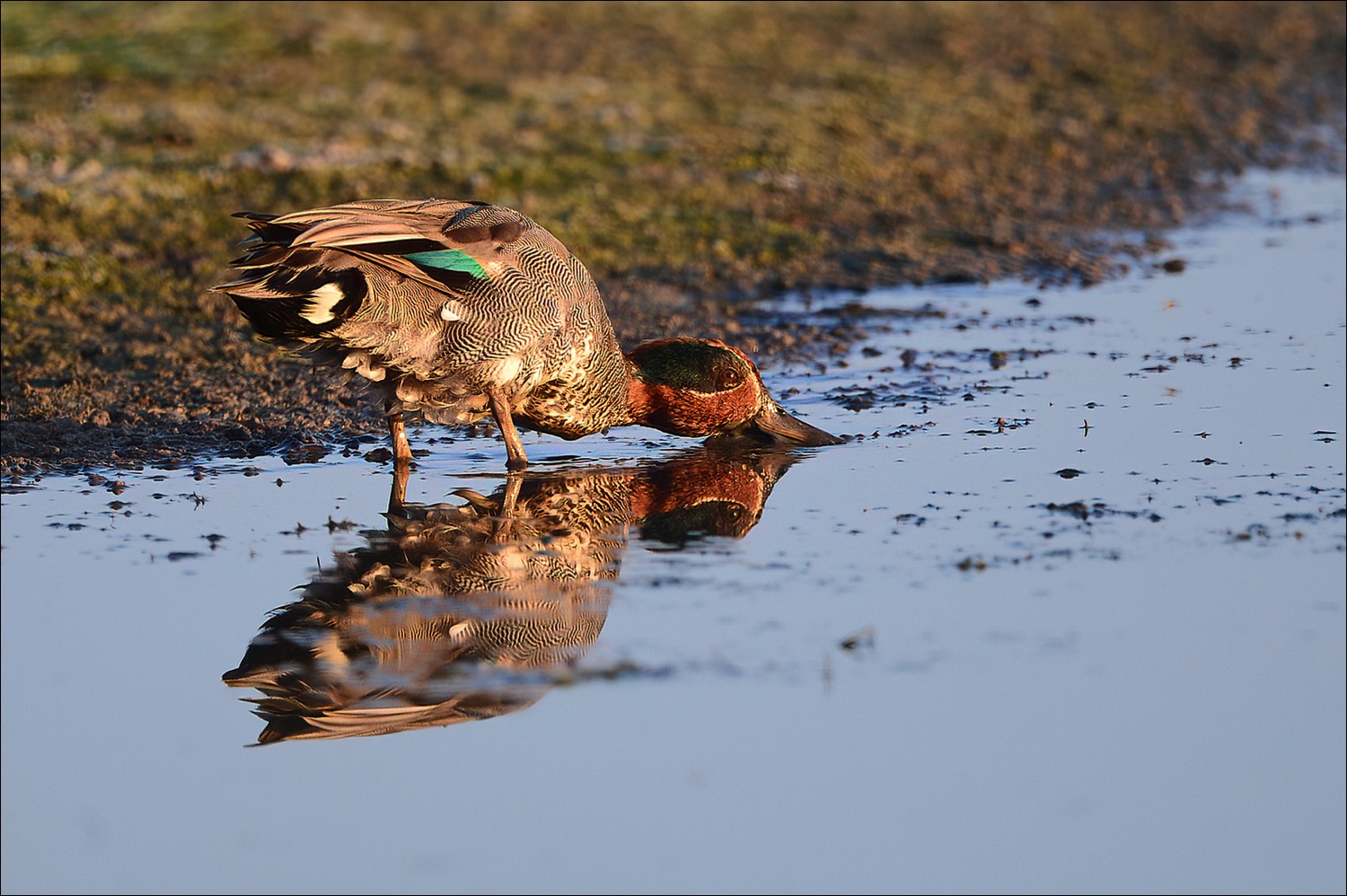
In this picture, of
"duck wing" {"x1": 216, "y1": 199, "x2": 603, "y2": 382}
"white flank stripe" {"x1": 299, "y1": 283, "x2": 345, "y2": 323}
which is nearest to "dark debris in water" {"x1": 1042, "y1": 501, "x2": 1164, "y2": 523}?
"duck wing" {"x1": 216, "y1": 199, "x2": 603, "y2": 382}

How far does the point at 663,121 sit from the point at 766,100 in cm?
114

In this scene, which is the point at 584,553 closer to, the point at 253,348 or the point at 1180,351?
the point at 253,348

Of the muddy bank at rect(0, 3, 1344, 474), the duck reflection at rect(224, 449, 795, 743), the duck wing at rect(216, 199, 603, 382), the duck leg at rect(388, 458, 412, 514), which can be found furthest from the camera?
the muddy bank at rect(0, 3, 1344, 474)

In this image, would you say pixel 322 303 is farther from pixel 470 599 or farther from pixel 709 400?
pixel 709 400

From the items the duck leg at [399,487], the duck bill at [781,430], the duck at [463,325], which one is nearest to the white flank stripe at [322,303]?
the duck at [463,325]

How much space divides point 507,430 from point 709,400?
899 millimetres

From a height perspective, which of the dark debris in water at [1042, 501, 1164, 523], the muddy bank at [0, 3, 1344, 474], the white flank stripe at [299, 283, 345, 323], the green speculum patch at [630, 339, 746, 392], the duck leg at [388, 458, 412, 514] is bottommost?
the dark debris in water at [1042, 501, 1164, 523]

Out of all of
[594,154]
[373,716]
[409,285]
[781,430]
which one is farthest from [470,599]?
[594,154]

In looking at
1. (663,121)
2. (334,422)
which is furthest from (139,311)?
(663,121)

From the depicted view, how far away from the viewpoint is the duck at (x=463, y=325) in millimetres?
6207

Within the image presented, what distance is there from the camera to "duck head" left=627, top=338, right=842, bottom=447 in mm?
7270

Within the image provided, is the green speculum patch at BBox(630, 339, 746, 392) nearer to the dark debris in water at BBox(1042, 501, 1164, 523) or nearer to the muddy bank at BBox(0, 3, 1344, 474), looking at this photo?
the muddy bank at BBox(0, 3, 1344, 474)

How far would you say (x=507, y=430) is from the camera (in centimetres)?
682

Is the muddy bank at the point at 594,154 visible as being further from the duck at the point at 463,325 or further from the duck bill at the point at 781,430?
the duck bill at the point at 781,430
